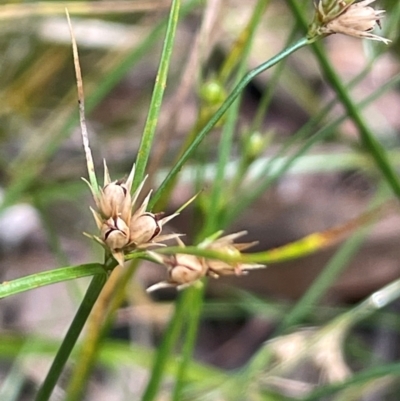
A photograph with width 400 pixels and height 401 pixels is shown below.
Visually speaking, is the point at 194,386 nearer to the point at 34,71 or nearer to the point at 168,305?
the point at 168,305

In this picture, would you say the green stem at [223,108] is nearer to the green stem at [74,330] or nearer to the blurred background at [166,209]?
the green stem at [74,330]

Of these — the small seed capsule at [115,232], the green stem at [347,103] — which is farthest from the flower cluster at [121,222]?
the green stem at [347,103]

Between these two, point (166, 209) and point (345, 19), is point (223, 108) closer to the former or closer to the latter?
point (345, 19)

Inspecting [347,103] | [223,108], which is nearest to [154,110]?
[223,108]

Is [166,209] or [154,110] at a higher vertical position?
[166,209]

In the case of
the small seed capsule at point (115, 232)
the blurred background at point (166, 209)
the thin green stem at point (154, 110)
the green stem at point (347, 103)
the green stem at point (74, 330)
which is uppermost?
the blurred background at point (166, 209)
